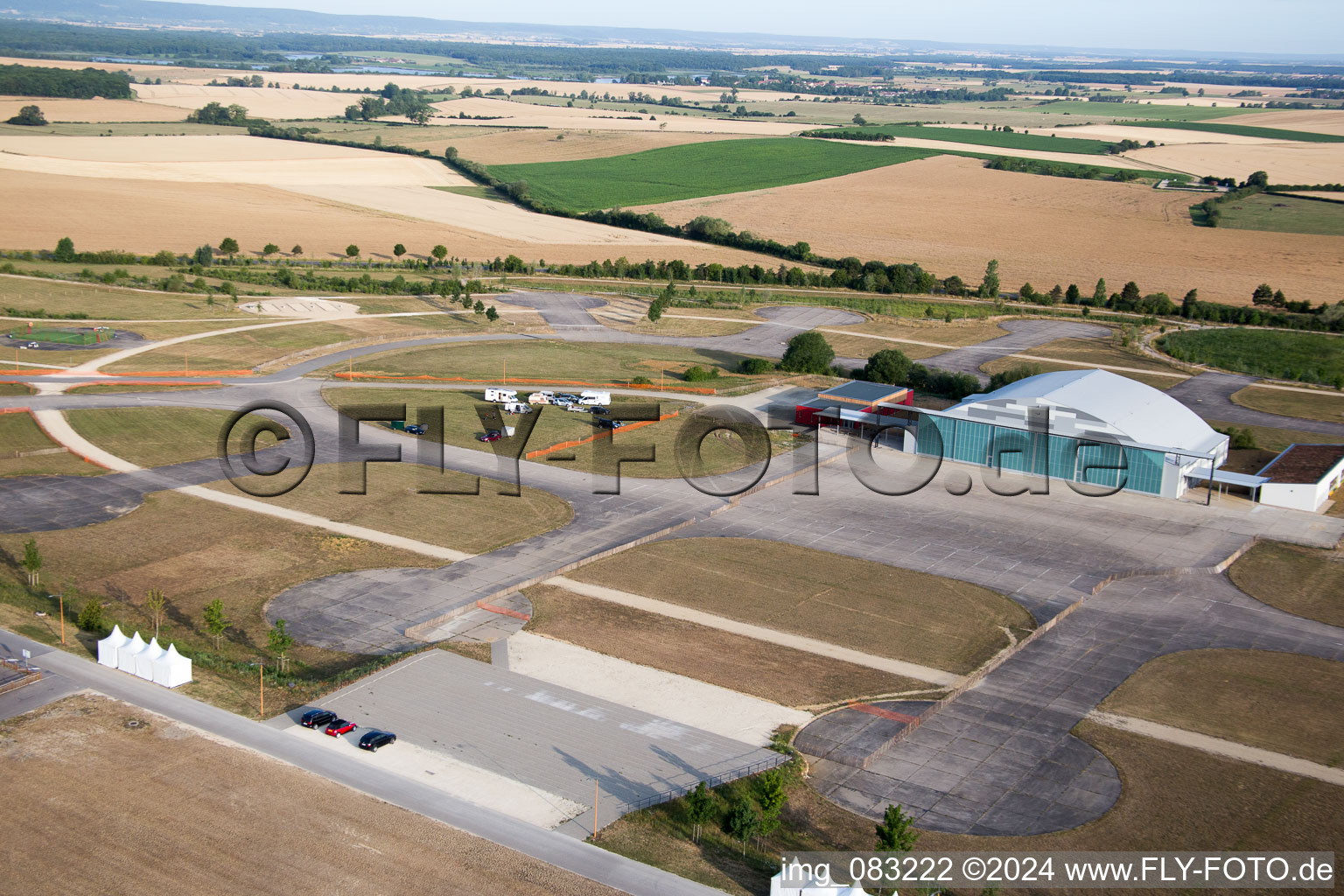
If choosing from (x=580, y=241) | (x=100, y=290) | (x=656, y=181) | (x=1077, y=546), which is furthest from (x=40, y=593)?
(x=656, y=181)

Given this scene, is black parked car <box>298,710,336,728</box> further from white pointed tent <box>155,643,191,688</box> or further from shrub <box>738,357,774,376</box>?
shrub <box>738,357,774,376</box>

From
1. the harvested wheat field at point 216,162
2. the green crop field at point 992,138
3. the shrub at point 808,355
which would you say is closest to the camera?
the shrub at point 808,355

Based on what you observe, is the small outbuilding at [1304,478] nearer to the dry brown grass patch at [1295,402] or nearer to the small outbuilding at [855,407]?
the dry brown grass patch at [1295,402]

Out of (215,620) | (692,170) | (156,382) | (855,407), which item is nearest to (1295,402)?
(855,407)

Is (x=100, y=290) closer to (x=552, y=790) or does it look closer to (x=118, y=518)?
(x=118, y=518)

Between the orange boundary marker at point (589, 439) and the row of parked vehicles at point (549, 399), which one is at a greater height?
the row of parked vehicles at point (549, 399)

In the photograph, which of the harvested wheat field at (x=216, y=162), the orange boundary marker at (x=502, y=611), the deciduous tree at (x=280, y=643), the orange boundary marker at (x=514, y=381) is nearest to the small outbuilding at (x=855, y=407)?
the orange boundary marker at (x=514, y=381)
